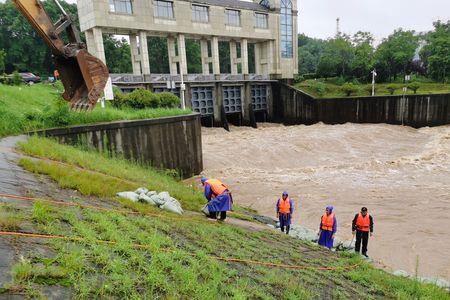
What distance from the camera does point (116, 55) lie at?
48969 millimetres

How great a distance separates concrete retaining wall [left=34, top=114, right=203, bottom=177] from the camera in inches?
464

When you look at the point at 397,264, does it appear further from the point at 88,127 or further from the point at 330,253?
the point at 88,127

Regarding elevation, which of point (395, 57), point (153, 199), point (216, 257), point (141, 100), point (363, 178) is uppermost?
point (395, 57)

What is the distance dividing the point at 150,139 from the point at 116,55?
3995 cm

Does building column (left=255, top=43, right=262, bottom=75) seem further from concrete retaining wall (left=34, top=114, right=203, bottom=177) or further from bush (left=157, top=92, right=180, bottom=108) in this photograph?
concrete retaining wall (left=34, top=114, right=203, bottom=177)

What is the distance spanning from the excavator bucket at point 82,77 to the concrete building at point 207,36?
13.9 m

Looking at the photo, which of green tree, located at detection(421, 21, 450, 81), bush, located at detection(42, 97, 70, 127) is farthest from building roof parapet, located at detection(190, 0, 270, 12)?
bush, located at detection(42, 97, 70, 127)

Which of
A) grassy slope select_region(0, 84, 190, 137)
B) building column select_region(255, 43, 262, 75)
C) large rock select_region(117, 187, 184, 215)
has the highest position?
building column select_region(255, 43, 262, 75)

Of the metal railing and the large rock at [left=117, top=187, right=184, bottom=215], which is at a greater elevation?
the metal railing

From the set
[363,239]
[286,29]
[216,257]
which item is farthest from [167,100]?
[286,29]

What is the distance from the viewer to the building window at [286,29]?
41.7m

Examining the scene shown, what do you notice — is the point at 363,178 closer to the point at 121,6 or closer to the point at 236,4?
the point at 121,6

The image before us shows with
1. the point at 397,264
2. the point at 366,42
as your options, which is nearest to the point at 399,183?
the point at 397,264

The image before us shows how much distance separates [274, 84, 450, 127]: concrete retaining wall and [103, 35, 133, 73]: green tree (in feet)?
84.5
